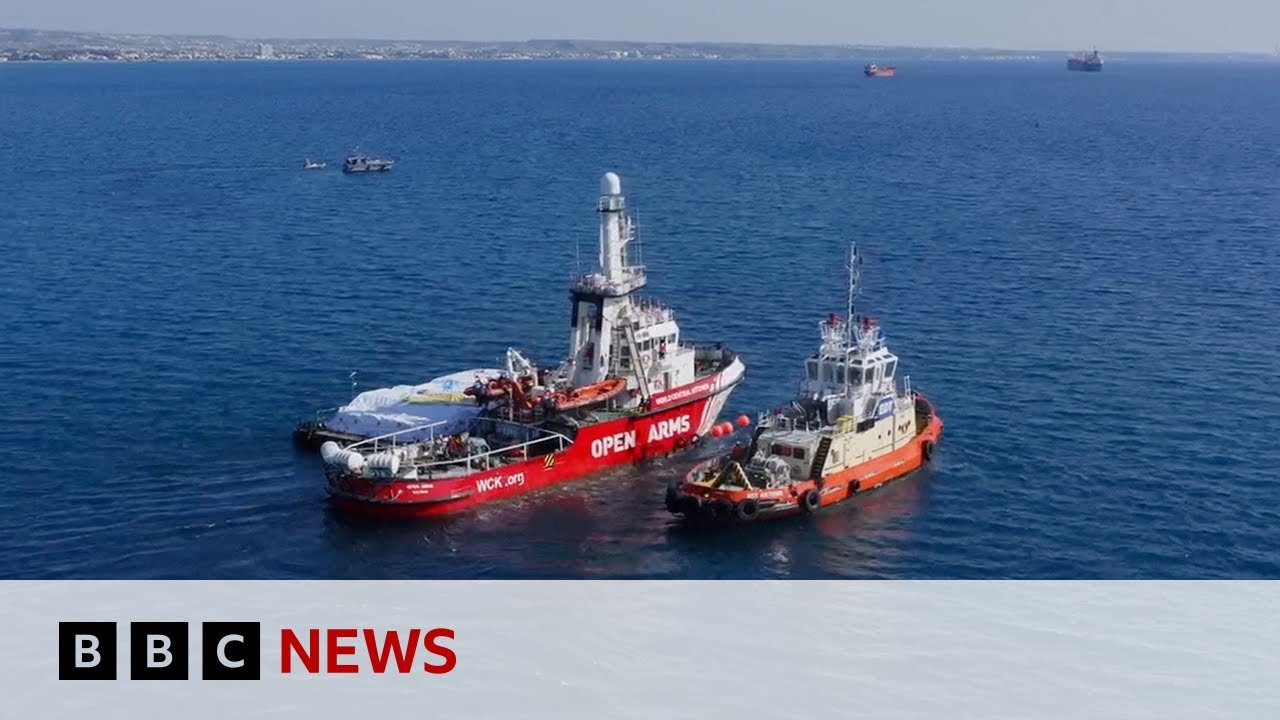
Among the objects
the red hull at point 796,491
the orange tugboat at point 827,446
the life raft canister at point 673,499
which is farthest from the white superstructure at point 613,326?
the life raft canister at point 673,499

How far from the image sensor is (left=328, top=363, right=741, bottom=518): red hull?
62.3 m

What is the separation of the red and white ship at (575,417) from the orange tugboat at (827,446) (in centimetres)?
641

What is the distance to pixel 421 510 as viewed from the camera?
6266 centimetres

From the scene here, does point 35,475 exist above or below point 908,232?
below

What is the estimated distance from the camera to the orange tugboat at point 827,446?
2452 inches

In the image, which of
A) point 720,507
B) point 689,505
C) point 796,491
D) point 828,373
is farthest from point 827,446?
point 689,505

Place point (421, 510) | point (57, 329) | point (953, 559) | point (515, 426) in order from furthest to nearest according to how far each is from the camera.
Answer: point (57, 329) < point (515, 426) < point (421, 510) < point (953, 559)
